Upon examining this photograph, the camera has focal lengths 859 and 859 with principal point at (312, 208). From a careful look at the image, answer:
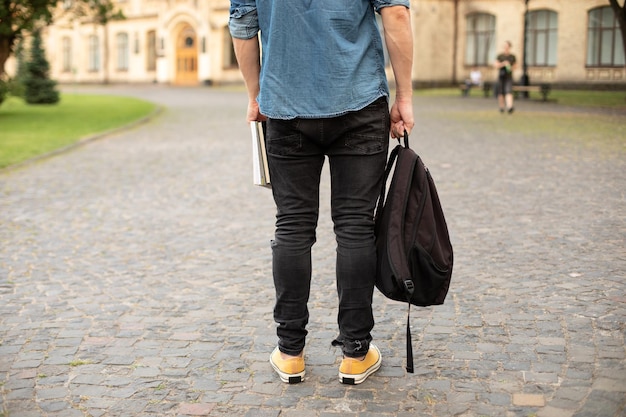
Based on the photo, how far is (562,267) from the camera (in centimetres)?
577

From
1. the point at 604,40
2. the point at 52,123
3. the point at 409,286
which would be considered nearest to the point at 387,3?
the point at 409,286

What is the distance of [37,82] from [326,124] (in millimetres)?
29375

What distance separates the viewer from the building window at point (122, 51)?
56.1 m

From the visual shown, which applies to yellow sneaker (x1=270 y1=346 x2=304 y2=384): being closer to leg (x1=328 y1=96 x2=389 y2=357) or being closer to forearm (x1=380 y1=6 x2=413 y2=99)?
leg (x1=328 y1=96 x2=389 y2=357)

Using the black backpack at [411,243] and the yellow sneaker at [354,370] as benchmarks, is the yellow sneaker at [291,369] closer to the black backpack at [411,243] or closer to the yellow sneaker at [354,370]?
the yellow sneaker at [354,370]

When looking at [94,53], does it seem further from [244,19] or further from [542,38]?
[244,19]

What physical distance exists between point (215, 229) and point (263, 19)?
4.18 metres

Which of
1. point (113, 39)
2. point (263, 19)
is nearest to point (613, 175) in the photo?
point (263, 19)

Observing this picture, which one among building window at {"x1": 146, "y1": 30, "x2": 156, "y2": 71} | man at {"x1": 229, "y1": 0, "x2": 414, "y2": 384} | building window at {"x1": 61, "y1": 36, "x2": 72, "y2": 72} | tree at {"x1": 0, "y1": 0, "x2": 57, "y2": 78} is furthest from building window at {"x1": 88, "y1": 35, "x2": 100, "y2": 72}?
man at {"x1": 229, "y1": 0, "x2": 414, "y2": 384}

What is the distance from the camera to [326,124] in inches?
137

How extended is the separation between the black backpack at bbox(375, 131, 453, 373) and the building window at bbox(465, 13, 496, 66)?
125 ft

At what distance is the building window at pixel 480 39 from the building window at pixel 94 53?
27.1m

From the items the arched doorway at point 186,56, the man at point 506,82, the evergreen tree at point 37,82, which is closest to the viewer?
the man at point 506,82

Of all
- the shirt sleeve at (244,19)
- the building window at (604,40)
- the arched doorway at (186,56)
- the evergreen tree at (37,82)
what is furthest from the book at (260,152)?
the arched doorway at (186,56)
